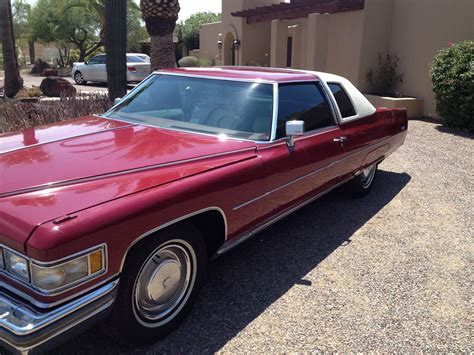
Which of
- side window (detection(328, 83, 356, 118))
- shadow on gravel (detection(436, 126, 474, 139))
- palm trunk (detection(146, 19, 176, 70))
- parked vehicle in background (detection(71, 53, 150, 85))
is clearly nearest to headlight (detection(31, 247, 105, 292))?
side window (detection(328, 83, 356, 118))

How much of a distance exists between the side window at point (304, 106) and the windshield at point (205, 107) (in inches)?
4.9

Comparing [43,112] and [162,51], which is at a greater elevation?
[162,51]

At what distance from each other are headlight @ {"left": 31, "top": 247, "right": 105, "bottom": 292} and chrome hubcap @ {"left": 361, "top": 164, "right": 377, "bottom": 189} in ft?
12.4

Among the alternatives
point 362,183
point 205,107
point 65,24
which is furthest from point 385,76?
point 65,24

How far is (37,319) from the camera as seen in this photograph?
1.95 metres

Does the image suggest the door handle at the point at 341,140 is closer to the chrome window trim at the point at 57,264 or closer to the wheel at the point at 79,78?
the chrome window trim at the point at 57,264

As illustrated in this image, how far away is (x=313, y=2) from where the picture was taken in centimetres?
1362

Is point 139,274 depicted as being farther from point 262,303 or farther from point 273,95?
point 273,95

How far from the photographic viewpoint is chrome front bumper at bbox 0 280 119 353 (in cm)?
192

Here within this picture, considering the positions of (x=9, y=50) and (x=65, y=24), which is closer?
(x=9, y=50)

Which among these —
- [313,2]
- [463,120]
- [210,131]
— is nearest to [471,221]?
[210,131]

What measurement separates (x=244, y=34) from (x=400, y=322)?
1774 cm

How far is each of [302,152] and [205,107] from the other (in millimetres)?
902

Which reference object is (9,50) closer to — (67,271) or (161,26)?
(161,26)
